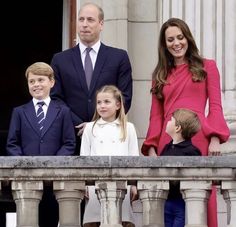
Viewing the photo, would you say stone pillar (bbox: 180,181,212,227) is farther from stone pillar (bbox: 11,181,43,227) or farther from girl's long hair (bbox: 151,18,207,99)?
girl's long hair (bbox: 151,18,207,99)

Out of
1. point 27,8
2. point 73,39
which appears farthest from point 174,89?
point 27,8

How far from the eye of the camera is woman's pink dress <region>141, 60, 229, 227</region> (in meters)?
14.3

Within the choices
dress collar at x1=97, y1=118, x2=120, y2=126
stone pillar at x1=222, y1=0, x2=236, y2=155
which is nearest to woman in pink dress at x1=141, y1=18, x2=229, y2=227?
dress collar at x1=97, y1=118, x2=120, y2=126

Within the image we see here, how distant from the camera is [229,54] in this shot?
16891mm

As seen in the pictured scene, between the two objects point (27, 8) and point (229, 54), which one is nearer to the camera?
point (229, 54)

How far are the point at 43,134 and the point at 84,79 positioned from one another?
38.5 inches

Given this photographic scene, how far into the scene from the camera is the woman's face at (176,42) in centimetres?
1447

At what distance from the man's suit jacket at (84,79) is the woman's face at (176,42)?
1.99 ft

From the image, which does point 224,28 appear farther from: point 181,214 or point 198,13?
point 181,214

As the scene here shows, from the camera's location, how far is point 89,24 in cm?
1486

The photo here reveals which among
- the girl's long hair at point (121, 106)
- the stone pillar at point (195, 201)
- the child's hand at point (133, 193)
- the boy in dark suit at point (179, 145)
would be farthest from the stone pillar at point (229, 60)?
the stone pillar at point (195, 201)

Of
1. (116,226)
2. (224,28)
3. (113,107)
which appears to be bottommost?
(116,226)

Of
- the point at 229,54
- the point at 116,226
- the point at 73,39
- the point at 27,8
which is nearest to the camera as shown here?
the point at 116,226

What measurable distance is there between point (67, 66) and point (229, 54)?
7.64ft
